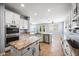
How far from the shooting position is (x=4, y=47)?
132cm

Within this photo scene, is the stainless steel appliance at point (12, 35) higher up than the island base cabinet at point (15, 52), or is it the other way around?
the stainless steel appliance at point (12, 35)

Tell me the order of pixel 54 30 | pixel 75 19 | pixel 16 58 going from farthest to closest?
pixel 54 30
pixel 75 19
pixel 16 58

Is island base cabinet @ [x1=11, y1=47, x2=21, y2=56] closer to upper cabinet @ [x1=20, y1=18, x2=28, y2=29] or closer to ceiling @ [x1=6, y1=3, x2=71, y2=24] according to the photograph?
upper cabinet @ [x1=20, y1=18, x2=28, y2=29]

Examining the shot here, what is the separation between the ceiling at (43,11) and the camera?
116 centimetres

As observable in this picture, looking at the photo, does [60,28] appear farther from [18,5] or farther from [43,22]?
[18,5]

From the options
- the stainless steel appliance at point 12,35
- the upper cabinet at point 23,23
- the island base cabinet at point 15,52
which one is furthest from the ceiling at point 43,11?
the island base cabinet at point 15,52

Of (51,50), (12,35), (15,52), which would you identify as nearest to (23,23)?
(12,35)

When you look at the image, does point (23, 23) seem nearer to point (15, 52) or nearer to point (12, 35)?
point (12, 35)

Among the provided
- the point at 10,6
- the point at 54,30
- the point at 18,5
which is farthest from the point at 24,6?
the point at 54,30

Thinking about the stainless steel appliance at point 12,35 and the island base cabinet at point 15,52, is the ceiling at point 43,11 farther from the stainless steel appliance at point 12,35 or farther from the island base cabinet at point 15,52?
the island base cabinet at point 15,52

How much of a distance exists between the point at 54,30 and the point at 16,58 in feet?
2.64

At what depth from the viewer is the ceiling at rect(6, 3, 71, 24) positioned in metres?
1.16

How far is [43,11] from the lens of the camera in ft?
4.21

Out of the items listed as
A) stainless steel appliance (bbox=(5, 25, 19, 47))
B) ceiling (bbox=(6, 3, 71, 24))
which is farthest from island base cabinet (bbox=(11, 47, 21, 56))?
ceiling (bbox=(6, 3, 71, 24))
